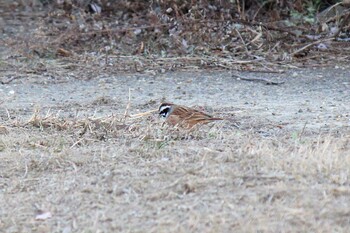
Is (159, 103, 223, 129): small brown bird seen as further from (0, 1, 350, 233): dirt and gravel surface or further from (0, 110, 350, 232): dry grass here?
(0, 110, 350, 232): dry grass

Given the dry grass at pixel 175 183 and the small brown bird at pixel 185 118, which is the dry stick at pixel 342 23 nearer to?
the small brown bird at pixel 185 118

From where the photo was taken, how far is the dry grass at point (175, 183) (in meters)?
5.12

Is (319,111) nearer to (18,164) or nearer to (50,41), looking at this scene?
(18,164)

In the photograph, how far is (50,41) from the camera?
1219 centimetres

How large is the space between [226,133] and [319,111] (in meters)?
1.65

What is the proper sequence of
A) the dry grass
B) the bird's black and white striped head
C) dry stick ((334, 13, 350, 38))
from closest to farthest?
1. the dry grass
2. the bird's black and white striped head
3. dry stick ((334, 13, 350, 38))

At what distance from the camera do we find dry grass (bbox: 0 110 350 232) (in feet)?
16.8

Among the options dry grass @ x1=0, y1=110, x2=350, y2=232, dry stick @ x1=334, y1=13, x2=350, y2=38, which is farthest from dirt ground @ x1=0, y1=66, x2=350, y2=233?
dry stick @ x1=334, y1=13, x2=350, y2=38

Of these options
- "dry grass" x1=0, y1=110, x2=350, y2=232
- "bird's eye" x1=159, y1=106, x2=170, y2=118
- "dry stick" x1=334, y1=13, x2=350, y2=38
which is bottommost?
"dry stick" x1=334, y1=13, x2=350, y2=38

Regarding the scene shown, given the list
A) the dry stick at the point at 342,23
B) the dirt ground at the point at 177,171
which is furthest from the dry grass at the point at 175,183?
the dry stick at the point at 342,23

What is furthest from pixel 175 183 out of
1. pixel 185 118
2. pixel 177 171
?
pixel 185 118

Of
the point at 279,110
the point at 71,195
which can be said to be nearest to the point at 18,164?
the point at 71,195

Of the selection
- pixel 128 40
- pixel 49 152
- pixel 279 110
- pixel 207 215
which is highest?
pixel 207 215

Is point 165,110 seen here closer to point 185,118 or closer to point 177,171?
point 185,118
